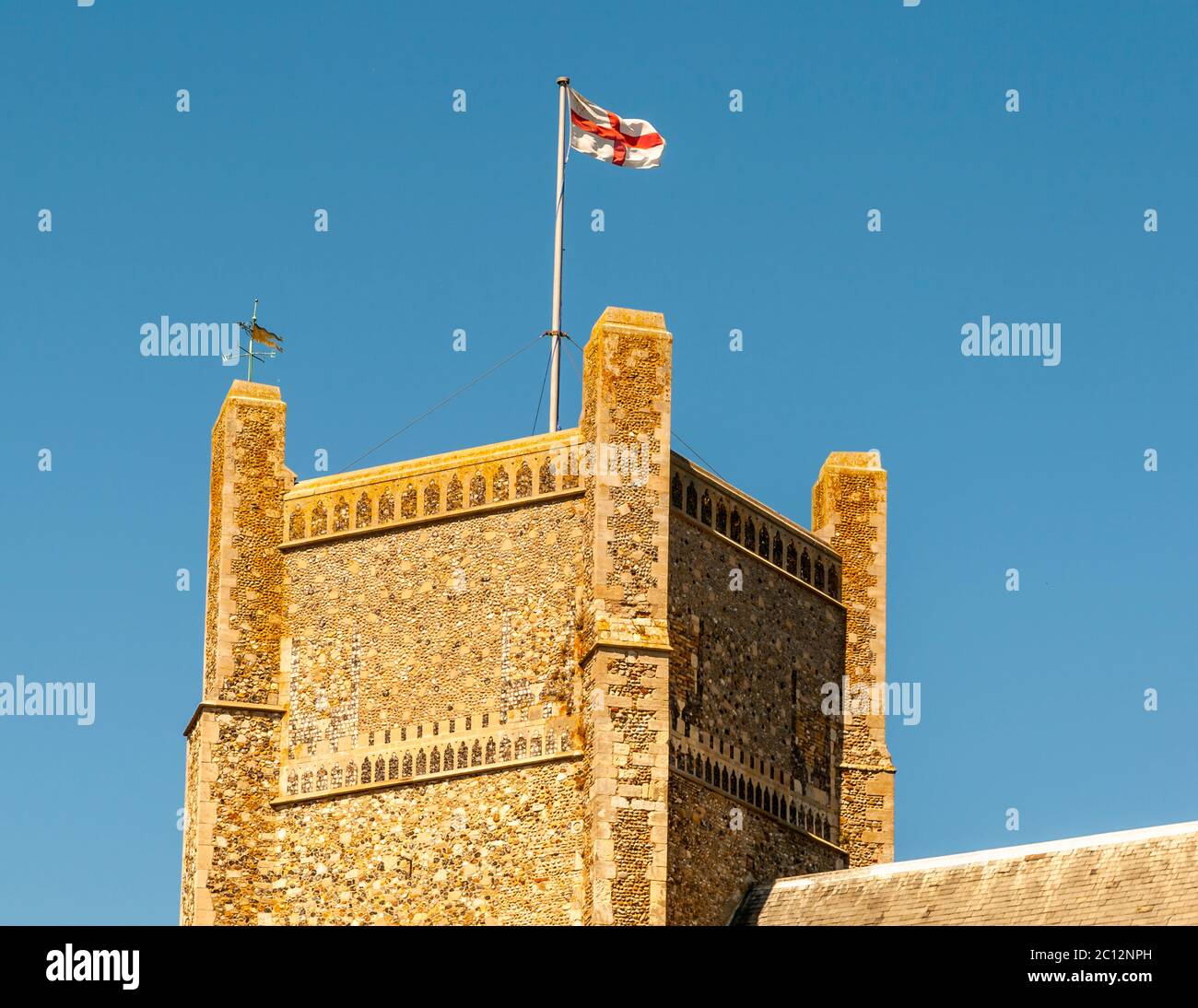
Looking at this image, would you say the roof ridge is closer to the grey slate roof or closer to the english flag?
the grey slate roof

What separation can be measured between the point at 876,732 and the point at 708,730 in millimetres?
6119

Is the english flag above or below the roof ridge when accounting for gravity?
above

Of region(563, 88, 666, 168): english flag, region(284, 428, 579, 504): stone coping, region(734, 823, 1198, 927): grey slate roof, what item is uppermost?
region(563, 88, 666, 168): english flag

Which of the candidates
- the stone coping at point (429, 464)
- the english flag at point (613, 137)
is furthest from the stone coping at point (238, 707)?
the english flag at point (613, 137)

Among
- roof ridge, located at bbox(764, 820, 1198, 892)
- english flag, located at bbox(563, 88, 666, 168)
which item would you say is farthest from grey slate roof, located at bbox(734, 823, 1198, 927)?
english flag, located at bbox(563, 88, 666, 168)

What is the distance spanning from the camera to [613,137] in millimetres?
52812

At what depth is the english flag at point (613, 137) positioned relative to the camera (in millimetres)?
52562

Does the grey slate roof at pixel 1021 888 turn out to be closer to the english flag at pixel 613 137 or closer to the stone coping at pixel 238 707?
the stone coping at pixel 238 707

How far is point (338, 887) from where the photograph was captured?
47438 millimetres

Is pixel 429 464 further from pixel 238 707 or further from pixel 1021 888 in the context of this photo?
pixel 1021 888

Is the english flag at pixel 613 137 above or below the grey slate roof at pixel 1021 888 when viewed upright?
above

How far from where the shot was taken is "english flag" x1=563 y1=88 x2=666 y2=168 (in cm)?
5256

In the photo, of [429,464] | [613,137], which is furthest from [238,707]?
[613,137]
